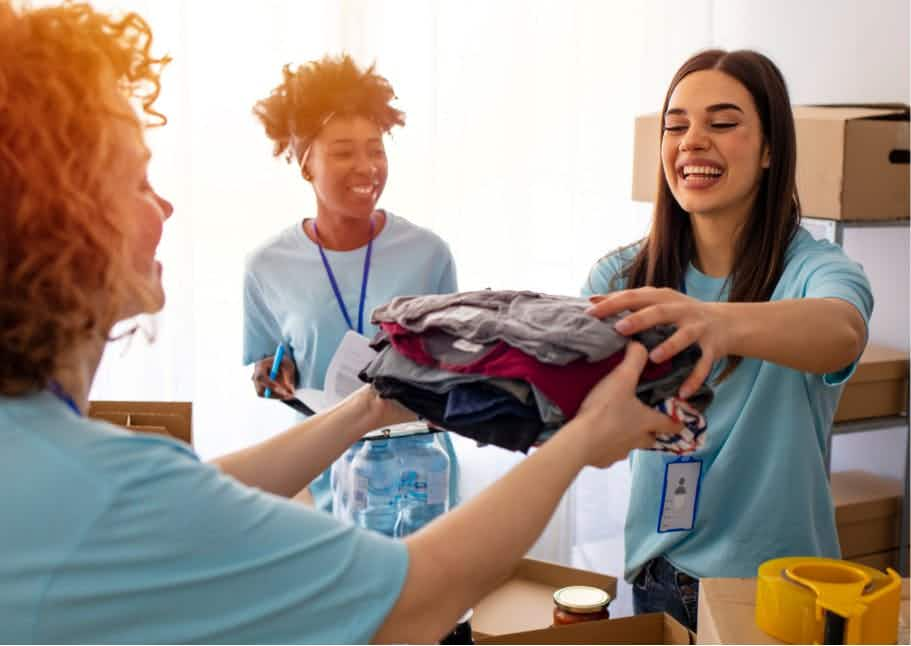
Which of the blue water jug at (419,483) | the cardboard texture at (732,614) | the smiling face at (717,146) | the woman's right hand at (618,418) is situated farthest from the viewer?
the blue water jug at (419,483)

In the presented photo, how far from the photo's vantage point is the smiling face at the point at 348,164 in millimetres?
2572

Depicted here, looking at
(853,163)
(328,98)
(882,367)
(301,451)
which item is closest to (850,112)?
(853,163)

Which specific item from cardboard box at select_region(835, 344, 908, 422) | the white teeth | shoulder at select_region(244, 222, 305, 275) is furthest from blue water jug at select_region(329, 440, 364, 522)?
cardboard box at select_region(835, 344, 908, 422)

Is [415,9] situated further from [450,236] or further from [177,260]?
[177,260]

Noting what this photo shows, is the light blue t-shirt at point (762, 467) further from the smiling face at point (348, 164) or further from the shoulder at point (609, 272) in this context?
the smiling face at point (348, 164)

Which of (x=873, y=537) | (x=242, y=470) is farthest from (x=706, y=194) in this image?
(x=873, y=537)

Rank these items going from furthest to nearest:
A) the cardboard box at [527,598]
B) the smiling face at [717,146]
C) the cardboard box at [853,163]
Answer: the cardboard box at [853,163]
the cardboard box at [527,598]
the smiling face at [717,146]

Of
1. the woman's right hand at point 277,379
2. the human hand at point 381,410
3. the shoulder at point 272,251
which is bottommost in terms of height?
the woman's right hand at point 277,379

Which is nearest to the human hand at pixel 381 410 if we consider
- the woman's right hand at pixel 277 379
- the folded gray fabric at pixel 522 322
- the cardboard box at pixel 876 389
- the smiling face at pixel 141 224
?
the folded gray fabric at pixel 522 322

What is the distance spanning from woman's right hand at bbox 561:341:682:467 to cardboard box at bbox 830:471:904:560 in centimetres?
195

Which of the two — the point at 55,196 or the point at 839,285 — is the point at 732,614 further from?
the point at 55,196

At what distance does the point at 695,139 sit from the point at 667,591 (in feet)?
2.39

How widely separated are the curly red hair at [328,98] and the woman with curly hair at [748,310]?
954mm

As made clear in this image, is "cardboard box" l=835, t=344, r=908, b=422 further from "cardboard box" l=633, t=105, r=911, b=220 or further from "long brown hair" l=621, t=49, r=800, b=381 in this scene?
"long brown hair" l=621, t=49, r=800, b=381
